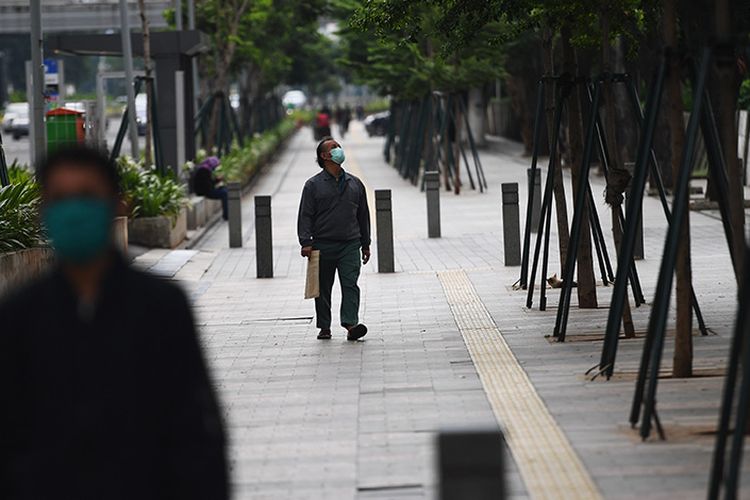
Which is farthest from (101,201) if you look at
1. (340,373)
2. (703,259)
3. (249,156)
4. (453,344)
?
(249,156)

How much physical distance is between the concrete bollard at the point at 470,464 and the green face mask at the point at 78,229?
1001 mm

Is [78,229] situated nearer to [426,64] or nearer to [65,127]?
[65,127]

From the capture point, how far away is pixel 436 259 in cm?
1852

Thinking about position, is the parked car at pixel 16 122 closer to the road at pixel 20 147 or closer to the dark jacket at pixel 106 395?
the road at pixel 20 147

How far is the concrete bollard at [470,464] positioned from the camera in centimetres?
383

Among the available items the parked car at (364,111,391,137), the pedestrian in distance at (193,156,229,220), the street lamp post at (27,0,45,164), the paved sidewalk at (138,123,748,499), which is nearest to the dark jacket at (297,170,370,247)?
the paved sidewalk at (138,123,748,499)

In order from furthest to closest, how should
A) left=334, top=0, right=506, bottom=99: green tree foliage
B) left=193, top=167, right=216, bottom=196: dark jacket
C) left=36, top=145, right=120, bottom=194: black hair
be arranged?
1. left=334, top=0, right=506, bottom=99: green tree foliage
2. left=193, top=167, right=216, bottom=196: dark jacket
3. left=36, top=145, right=120, bottom=194: black hair

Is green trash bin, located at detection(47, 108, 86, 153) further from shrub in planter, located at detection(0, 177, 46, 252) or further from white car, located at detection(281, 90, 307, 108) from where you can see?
white car, located at detection(281, 90, 307, 108)

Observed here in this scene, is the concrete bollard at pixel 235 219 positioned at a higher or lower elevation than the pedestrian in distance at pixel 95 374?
lower

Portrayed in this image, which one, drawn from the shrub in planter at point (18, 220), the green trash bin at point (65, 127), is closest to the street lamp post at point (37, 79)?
the shrub in planter at point (18, 220)

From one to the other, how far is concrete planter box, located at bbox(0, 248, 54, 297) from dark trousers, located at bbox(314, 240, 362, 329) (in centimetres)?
229

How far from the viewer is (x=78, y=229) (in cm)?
→ 358

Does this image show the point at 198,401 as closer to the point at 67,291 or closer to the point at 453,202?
the point at 67,291

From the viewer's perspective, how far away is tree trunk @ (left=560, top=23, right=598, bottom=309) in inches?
476
